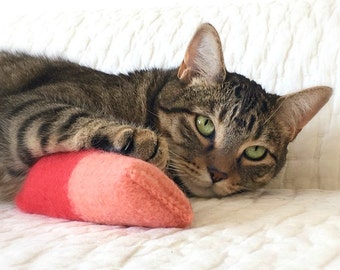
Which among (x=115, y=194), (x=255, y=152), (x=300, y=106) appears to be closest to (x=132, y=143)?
(x=115, y=194)

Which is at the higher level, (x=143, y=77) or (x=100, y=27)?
(x=100, y=27)

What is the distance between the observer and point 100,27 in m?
1.73

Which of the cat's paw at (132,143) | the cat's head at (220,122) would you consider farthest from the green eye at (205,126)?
the cat's paw at (132,143)

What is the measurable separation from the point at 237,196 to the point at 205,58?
316 mm

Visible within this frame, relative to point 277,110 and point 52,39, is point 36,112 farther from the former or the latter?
point 52,39

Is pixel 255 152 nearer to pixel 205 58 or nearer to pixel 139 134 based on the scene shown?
pixel 205 58

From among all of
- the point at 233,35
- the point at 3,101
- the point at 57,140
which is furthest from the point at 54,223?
the point at 233,35

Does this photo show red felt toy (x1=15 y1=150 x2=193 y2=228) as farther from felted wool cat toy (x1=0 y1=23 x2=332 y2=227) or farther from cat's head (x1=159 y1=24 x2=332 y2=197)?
cat's head (x1=159 y1=24 x2=332 y2=197)

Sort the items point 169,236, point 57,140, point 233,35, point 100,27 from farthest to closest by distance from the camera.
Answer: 1. point 100,27
2. point 233,35
3. point 57,140
4. point 169,236

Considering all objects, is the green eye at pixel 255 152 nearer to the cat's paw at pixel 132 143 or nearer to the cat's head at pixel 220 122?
the cat's head at pixel 220 122

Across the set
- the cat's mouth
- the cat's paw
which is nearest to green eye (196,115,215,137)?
the cat's mouth

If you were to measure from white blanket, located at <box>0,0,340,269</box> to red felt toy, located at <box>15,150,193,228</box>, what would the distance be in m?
0.02

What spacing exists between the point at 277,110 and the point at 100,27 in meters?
0.77

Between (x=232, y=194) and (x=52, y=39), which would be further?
(x=52, y=39)
